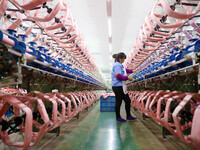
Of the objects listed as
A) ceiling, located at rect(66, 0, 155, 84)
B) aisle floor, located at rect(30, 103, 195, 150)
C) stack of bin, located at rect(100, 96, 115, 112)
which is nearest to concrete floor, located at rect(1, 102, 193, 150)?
aisle floor, located at rect(30, 103, 195, 150)

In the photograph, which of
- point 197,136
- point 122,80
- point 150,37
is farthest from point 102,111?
point 197,136

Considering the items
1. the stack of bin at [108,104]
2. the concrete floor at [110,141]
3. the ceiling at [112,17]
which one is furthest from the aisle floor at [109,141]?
the ceiling at [112,17]

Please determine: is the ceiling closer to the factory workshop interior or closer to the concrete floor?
the factory workshop interior

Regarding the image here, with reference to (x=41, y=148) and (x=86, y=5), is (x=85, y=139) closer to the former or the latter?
(x=41, y=148)

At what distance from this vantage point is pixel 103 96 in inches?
232

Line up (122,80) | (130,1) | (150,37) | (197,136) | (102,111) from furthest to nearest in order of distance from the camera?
(102,111) < (130,1) < (122,80) < (150,37) < (197,136)

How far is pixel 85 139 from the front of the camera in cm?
253

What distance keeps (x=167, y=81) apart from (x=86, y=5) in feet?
12.3

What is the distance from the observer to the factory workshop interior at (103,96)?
1492mm

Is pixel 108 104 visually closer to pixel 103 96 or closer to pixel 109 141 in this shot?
pixel 103 96

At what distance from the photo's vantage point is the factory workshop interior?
4.90ft

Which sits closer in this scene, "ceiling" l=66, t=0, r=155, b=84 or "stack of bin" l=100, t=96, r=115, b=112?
"ceiling" l=66, t=0, r=155, b=84

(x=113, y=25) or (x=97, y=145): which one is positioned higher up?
(x=113, y=25)

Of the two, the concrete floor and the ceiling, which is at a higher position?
the ceiling
